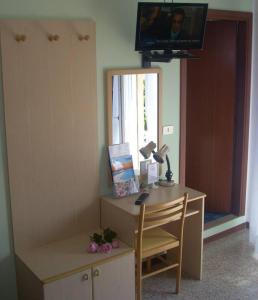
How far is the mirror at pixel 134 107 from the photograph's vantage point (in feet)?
9.41

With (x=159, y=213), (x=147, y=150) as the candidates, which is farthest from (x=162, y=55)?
(x=159, y=213)

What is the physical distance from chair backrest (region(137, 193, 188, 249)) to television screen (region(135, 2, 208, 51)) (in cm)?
103

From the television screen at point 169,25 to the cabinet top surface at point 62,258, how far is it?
4.37 feet

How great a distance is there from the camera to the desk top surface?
107 inches

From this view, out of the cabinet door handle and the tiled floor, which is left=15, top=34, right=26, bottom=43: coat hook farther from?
the tiled floor

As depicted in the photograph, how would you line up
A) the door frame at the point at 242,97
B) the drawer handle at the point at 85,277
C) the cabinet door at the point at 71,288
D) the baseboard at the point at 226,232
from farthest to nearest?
the baseboard at the point at 226,232 → the door frame at the point at 242,97 → the drawer handle at the point at 85,277 → the cabinet door at the point at 71,288

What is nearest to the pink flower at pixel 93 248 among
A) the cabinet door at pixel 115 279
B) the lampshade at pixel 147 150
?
the cabinet door at pixel 115 279

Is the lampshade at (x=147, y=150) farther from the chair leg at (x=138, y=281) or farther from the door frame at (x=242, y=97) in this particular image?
the chair leg at (x=138, y=281)

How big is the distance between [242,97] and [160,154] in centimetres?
117

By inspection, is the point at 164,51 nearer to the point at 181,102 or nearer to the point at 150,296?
the point at 181,102

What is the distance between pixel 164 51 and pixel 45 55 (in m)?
0.84

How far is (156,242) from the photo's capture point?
2.87m

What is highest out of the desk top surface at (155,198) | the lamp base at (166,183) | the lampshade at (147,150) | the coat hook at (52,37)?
the coat hook at (52,37)

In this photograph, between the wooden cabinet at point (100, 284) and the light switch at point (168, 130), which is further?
the light switch at point (168, 130)
